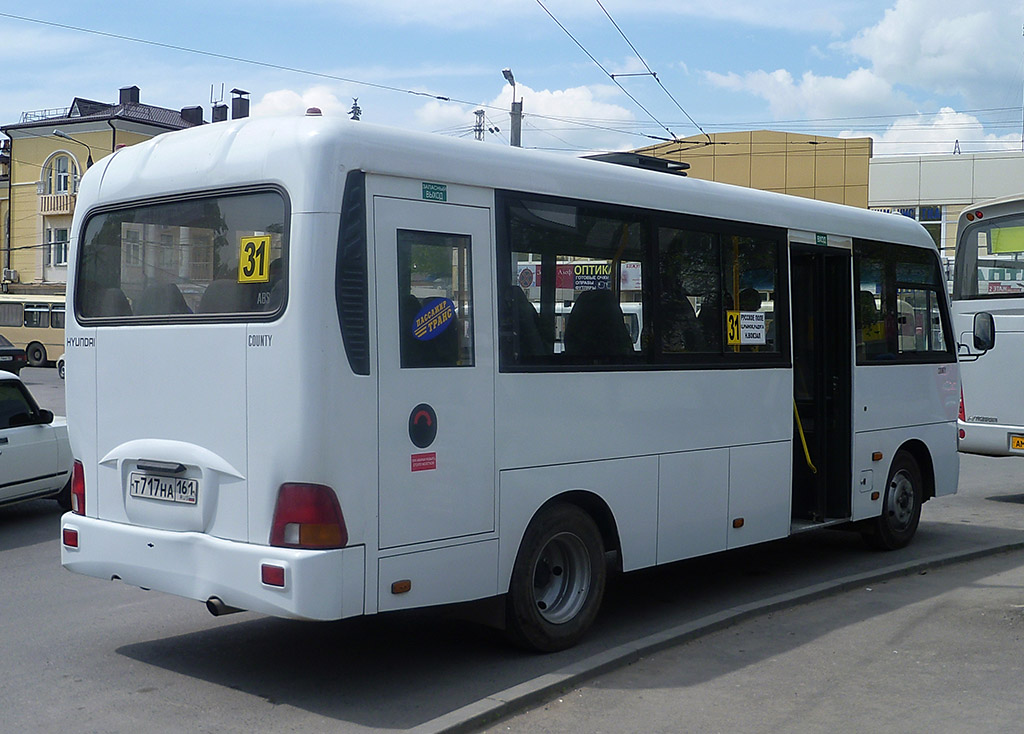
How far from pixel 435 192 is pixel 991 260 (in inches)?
419

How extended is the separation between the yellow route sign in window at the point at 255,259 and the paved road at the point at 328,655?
6.72 feet

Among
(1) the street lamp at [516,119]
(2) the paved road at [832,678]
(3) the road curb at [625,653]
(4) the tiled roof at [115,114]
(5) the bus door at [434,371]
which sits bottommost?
(2) the paved road at [832,678]

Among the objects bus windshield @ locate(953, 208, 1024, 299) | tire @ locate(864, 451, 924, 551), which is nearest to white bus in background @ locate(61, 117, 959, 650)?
tire @ locate(864, 451, 924, 551)

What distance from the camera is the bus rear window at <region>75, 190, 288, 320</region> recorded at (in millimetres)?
5840

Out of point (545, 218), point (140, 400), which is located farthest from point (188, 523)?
point (545, 218)

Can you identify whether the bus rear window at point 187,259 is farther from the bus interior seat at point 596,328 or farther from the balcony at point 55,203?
the balcony at point 55,203

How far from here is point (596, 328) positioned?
7.15m

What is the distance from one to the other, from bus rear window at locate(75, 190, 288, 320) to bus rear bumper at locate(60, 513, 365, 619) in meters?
1.14

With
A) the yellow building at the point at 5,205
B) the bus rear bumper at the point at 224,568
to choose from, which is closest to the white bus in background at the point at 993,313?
the bus rear bumper at the point at 224,568

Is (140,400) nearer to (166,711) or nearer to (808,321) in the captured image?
(166,711)

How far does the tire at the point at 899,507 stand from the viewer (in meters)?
10.1

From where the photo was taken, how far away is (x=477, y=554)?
6258 mm

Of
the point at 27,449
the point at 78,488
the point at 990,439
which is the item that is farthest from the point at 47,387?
the point at 78,488

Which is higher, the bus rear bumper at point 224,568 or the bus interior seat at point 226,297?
the bus interior seat at point 226,297
